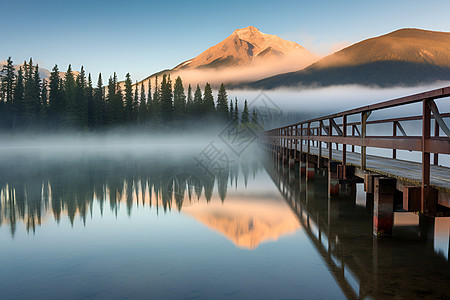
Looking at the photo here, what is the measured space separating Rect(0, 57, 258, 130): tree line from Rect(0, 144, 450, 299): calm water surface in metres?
78.5

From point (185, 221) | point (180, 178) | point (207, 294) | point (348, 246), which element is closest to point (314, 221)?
point (348, 246)

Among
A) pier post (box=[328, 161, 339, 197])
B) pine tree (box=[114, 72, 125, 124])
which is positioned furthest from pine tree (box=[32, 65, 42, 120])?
pier post (box=[328, 161, 339, 197])

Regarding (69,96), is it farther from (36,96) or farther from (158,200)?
(158,200)

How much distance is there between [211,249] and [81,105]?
85362 mm

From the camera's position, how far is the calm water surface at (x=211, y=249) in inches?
191

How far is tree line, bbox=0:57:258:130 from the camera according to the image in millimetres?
83000

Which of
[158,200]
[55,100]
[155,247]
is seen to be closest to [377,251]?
[155,247]

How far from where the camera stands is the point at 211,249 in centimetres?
686

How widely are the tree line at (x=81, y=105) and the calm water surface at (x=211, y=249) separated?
78525 millimetres

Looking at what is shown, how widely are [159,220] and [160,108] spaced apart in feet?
302

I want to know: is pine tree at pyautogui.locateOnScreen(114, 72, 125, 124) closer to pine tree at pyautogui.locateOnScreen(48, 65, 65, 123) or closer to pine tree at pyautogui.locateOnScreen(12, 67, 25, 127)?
pine tree at pyautogui.locateOnScreen(48, 65, 65, 123)

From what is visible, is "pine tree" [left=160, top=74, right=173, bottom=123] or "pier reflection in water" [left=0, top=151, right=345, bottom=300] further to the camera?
"pine tree" [left=160, top=74, right=173, bottom=123]

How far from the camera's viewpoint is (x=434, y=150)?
17.3 feet

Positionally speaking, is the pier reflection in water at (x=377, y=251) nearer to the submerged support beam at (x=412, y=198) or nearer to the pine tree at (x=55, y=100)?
the submerged support beam at (x=412, y=198)
